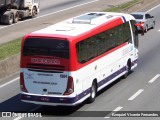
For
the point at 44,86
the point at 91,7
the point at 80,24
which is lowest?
the point at 91,7

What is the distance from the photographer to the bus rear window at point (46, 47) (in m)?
19.3

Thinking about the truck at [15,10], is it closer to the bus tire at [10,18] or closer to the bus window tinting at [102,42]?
the bus tire at [10,18]

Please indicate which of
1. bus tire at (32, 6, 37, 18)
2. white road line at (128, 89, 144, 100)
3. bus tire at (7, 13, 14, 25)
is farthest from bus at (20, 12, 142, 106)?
bus tire at (32, 6, 37, 18)

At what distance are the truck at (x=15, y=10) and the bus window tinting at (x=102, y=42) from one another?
68.6 ft

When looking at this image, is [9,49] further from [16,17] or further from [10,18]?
[16,17]

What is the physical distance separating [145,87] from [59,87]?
577 cm

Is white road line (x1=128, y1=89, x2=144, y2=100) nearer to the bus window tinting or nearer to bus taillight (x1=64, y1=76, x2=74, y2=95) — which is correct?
the bus window tinting

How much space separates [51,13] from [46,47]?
106 ft

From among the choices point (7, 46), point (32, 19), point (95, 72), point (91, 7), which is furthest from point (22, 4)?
point (95, 72)

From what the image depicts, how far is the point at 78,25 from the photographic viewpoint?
21.6 meters

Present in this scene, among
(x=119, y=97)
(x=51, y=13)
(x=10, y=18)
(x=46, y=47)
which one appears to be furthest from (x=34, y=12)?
(x=46, y=47)

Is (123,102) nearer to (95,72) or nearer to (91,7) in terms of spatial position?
(95,72)

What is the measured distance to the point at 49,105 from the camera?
19766 millimetres

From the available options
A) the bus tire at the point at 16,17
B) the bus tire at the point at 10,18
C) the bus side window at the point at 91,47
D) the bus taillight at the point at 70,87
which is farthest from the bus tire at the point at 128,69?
the bus tire at the point at 16,17
